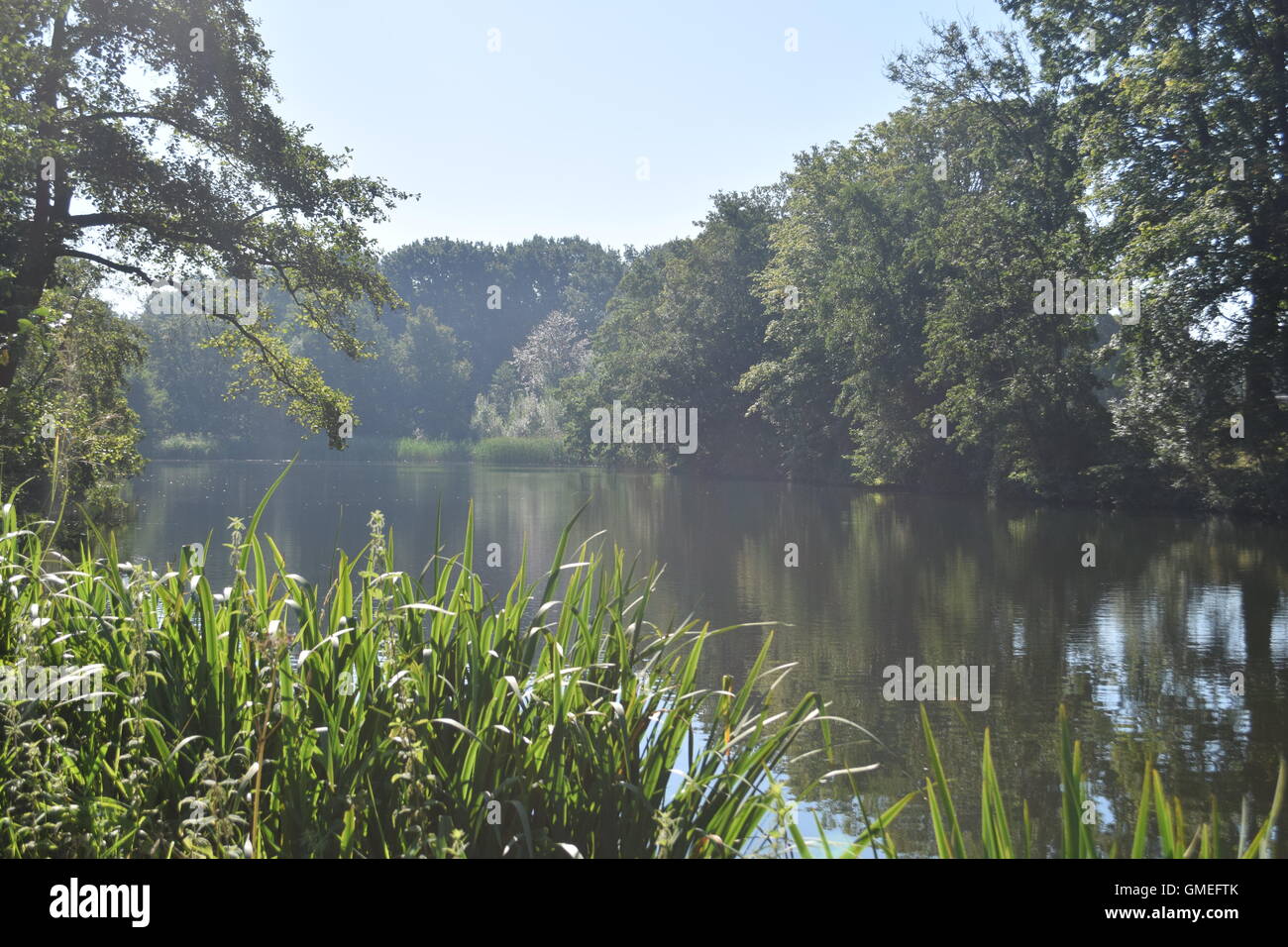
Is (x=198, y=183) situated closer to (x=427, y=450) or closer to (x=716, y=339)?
(x=716, y=339)

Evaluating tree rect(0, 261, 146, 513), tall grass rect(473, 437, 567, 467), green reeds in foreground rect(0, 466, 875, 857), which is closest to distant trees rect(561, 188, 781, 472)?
tall grass rect(473, 437, 567, 467)

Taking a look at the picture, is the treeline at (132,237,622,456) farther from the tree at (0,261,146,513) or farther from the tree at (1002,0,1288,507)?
the tree at (1002,0,1288,507)

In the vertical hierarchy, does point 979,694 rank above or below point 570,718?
below

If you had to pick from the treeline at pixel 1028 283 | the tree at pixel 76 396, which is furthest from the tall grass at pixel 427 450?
the tree at pixel 76 396

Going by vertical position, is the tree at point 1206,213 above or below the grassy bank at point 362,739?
above

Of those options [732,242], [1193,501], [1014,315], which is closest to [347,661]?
[1193,501]

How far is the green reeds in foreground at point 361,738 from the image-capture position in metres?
2.53

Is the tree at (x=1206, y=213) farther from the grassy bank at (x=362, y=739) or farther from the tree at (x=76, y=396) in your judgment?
the grassy bank at (x=362, y=739)

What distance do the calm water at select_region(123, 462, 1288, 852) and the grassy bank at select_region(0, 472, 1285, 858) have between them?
363mm

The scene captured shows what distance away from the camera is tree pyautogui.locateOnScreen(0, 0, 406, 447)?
48.5 feet

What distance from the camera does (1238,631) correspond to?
10.5 meters

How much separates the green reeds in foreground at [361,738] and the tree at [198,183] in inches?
506

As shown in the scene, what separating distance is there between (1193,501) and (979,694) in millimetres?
16758
